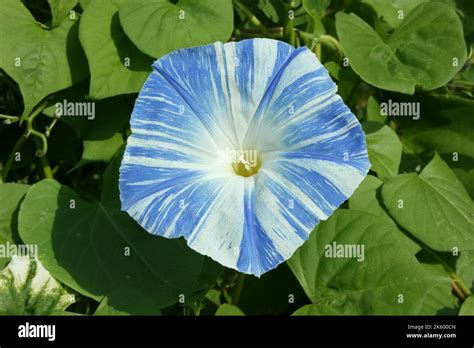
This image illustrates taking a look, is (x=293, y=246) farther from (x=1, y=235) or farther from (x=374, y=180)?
(x=1, y=235)

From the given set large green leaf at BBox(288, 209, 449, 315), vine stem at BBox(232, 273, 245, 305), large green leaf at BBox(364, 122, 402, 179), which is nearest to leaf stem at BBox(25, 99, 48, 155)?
vine stem at BBox(232, 273, 245, 305)

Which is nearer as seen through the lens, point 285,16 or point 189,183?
point 189,183

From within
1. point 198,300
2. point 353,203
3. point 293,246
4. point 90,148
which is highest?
point 90,148

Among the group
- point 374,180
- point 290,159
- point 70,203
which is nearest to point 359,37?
point 374,180

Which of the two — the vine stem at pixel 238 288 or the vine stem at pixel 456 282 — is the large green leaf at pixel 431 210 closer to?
the vine stem at pixel 456 282

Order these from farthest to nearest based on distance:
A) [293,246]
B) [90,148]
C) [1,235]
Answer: [90,148] → [1,235] → [293,246]

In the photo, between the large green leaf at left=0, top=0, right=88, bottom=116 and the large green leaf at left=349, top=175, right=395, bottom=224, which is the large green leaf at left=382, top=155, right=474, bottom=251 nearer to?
the large green leaf at left=349, top=175, right=395, bottom=224

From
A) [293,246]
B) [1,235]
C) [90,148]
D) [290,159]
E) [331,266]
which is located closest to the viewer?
[293,246]

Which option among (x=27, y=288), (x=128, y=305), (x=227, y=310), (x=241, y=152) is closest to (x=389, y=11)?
(x=241, y=152)
